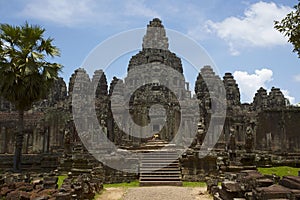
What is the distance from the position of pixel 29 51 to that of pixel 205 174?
472 inches


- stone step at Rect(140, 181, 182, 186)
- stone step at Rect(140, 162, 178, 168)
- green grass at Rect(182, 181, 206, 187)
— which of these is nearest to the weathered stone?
green grass at Rect(182, 181, 206, 187)

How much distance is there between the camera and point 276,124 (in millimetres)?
32875

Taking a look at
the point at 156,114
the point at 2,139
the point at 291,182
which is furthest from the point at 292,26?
the point at 2,139

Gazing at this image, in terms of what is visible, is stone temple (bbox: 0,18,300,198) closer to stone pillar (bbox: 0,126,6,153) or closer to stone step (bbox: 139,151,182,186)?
stone pillar (bbox: 0,126,6,153)

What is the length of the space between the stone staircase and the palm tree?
695 centimetres

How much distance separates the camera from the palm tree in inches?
719

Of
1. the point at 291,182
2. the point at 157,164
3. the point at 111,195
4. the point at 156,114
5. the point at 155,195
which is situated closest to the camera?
the point at 291,182

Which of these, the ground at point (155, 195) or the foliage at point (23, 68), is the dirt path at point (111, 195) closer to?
the ground at point (155, 195)

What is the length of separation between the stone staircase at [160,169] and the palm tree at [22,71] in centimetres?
695

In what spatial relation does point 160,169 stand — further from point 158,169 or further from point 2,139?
point 2,139

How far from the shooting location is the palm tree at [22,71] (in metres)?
18.3

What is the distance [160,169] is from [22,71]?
30.5ft

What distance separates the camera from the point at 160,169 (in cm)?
1808

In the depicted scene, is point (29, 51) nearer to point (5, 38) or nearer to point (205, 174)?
point (5, 38)
